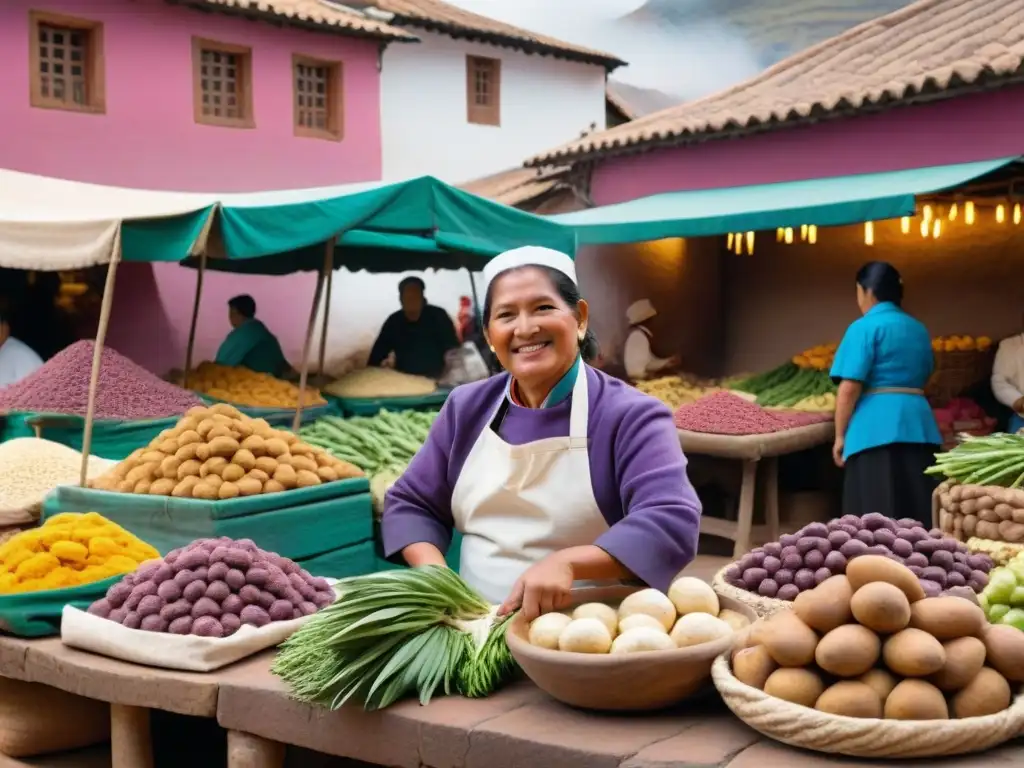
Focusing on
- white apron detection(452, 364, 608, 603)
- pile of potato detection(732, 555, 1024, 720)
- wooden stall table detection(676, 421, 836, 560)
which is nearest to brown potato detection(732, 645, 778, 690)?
pile of potato detection(732, 555, 1024, 720)

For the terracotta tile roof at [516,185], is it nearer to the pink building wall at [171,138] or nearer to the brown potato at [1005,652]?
the pink building wall at [171,138]

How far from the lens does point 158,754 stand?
10.8ft

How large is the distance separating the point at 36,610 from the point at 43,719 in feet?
1.07

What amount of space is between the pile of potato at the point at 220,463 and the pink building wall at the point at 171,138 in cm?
729

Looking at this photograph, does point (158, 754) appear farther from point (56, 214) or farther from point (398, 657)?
point (56, 214)

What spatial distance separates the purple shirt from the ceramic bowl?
12.8 inches

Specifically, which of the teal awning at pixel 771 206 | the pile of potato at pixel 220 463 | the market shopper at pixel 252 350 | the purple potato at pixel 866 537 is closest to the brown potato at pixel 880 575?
the purple potato at pixel 866 537

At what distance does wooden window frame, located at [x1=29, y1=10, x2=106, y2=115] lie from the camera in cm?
1141

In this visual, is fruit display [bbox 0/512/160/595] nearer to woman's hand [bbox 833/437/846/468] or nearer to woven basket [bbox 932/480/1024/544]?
woven basket [bbox 932/480/1024/544]

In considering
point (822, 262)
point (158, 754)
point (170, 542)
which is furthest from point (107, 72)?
point (158, 754)

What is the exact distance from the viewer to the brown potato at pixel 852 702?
6.21 feet

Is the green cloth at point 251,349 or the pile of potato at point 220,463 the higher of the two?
the green cloth at point 251,349

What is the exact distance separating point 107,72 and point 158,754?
10.2m

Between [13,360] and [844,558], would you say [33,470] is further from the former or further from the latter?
[844,558]
